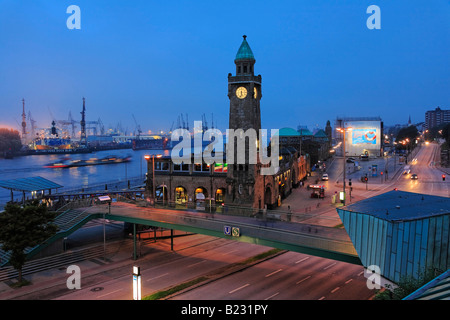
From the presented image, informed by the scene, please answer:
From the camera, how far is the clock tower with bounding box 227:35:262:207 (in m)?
49.1

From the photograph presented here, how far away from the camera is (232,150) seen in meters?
50.6

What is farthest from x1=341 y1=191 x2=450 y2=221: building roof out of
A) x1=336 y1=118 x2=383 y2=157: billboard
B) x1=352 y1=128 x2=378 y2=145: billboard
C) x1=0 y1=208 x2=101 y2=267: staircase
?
x1=352 y1=128 x2=378 y2=145: billboard

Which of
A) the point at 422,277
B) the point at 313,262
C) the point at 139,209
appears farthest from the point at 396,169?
the point at 422,277

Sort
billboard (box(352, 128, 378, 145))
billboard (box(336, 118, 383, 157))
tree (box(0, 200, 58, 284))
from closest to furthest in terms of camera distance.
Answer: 1. tree (box(0, 200, 58, 284))
2. billboard (box(336, 118, 383, 157))
3. billboard (box(352, 128, 378, 145))

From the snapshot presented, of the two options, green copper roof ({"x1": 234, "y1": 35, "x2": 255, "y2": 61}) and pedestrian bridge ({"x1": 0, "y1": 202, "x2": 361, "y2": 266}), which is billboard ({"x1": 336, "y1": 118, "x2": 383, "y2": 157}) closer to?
green copper roof ({"x1": 234, "y1": 35, "x2": 255, "y2": 61})

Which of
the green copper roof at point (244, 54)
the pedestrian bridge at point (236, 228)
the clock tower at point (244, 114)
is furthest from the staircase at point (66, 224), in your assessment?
the green copper roof at point (244, 54)

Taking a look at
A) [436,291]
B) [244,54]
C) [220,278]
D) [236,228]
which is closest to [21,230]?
[220,278]

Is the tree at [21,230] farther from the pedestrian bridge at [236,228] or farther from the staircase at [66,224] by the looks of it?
the pedestrian bridge at [236,228]

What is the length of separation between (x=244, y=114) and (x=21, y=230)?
1197 inches

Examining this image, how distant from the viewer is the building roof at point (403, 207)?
20.8 metres

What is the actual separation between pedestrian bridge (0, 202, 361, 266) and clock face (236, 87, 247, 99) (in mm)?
17263
